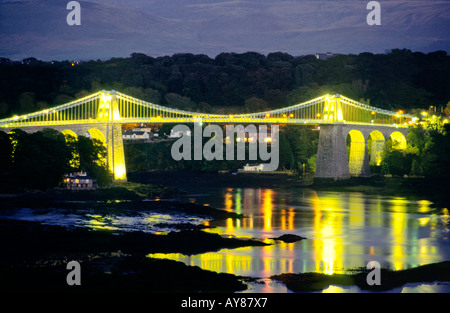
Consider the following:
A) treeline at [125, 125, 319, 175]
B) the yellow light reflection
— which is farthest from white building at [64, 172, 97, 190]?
treeline at [125, 125, 319, 175]

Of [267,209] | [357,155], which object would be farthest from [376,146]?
[267,209]

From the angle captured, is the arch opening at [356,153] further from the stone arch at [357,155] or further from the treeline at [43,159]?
the treeline at [43,159]

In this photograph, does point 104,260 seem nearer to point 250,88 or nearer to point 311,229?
point 311,229

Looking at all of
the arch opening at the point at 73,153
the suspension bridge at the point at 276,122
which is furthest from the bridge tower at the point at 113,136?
the arch opening at the point at 73,153

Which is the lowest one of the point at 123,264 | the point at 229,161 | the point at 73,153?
the point at 123,264
